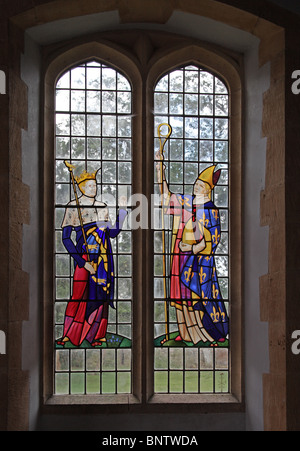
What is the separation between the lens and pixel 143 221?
4.21 m

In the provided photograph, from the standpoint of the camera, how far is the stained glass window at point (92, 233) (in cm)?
415

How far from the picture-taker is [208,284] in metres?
4.24

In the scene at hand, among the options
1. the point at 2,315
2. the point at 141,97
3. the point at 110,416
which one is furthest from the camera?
the point at 141,97

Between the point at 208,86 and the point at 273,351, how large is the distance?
2.21 metres

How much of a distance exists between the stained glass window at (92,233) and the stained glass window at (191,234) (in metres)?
0.26

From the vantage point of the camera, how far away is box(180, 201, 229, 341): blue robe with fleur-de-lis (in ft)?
13.8

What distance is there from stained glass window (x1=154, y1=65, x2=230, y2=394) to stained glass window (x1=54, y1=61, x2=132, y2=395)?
26 cm

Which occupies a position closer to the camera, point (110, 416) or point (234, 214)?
point (110, 416)

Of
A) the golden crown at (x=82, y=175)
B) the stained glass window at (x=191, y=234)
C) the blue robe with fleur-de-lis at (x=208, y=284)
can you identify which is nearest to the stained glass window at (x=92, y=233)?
the golden crown at (x=82, y=175)

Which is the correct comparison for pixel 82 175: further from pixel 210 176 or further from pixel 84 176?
pixel 210 176

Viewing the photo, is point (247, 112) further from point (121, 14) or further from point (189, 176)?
point (121, 14)
